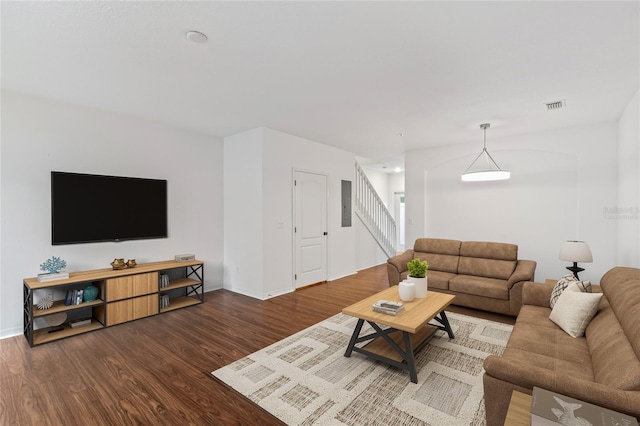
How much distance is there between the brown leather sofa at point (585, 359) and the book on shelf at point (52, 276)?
4.22 metres

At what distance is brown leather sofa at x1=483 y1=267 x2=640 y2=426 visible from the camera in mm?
1319

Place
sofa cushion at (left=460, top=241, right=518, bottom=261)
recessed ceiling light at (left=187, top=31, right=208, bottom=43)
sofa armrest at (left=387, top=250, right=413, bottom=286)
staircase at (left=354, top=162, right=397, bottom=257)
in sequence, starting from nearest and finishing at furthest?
recessed ceiling light at (left=187, top=31, right=208, bottom=43), sofa cushion at (left=460, top=241, right=518, bottom=261), sofa armrest at (left=387, top=250, right=413, bottom=286), staircase at (left=354, top=162, right=397, bottom=257)

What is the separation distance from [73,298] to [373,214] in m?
6.42

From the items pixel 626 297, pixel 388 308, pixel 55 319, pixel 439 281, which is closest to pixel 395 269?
pixel 439 281

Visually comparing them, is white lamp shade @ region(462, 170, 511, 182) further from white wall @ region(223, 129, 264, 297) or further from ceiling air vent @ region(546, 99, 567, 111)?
white wall @ region(223, 129, 264, 297)

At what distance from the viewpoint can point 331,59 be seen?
2.54 m

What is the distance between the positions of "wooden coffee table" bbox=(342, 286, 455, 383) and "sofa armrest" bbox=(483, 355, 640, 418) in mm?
764

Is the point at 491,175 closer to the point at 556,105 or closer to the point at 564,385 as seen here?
the point at 556,105

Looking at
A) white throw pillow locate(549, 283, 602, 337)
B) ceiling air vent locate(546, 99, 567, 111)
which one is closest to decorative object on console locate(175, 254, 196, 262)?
white throw pillow locate(549, 283, 602, 337)

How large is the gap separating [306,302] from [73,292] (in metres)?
2.94

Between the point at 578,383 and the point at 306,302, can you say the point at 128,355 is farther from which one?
the point at 578,383

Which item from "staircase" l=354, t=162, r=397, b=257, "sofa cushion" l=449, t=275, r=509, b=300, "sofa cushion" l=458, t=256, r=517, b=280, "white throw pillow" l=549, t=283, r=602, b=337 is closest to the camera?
"white throw pillow" l=549, t=283, r=602, b=337

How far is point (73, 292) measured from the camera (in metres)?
3.43

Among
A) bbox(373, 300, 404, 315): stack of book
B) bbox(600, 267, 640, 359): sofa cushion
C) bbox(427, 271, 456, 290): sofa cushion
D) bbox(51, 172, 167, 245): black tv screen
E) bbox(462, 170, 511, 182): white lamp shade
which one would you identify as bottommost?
bbox(427, 271, 456, 290): sofa cushion
